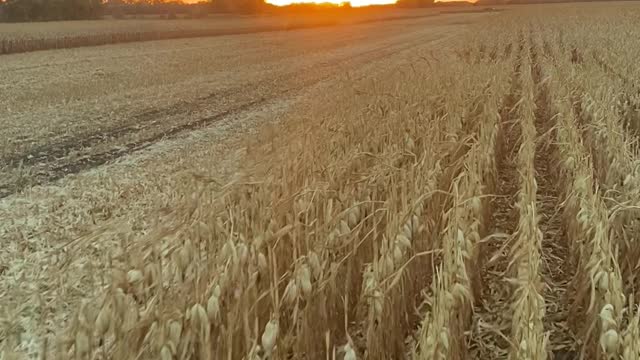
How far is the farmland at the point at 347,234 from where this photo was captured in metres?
1.96

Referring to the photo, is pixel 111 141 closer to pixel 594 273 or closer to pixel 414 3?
pixel 594 273

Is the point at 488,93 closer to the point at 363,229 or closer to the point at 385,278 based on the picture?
the point at 363,229

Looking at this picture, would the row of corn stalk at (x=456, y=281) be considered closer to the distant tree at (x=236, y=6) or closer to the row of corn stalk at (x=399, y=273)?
the row of corn stalk at (x=399, y=273)

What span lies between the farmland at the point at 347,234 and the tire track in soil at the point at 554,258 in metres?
0.02

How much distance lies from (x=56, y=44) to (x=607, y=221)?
99.6 feet

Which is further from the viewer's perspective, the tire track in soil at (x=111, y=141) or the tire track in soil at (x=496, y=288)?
the tire track in soil at (x=111, y=141)

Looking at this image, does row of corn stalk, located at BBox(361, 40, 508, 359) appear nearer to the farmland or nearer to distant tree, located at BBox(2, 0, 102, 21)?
the farmland

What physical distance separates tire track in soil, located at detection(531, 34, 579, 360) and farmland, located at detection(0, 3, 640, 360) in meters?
0.02

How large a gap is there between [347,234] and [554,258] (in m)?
1.86

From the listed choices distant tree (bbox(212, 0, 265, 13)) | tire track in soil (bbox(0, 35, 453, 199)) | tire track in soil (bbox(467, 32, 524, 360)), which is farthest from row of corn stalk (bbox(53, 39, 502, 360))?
distant tree (bbox(212, 0, 265, 13))

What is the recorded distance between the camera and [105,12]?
6306 cm

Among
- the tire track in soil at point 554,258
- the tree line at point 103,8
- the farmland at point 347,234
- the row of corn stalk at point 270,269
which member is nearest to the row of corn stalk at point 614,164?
the farmland at point 347,234

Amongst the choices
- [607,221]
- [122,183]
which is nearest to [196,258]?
[607,221]

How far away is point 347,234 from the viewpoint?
2.57 m
